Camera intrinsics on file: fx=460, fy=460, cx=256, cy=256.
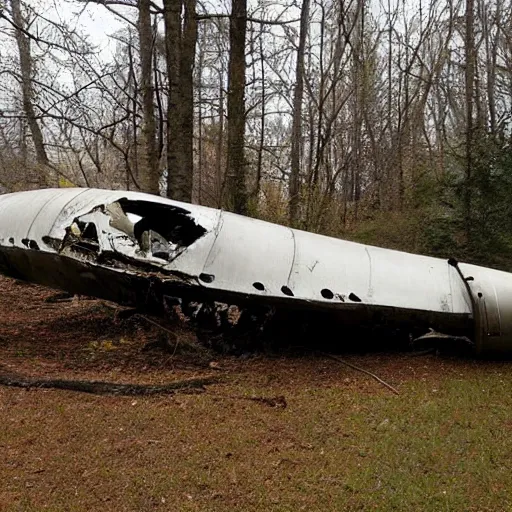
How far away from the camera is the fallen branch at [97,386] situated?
3.68m

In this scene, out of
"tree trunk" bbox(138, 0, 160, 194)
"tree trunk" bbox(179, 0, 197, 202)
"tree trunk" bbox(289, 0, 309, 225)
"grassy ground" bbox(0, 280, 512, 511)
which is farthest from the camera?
"tree trunk" bbox(289, 0, 309, 225)

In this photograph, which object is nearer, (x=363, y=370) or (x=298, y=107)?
(x=363, y=370)

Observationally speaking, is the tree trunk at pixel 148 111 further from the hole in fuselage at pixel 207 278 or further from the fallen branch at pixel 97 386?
the fallen branch at pixel 97 386

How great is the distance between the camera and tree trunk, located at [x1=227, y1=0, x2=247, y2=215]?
845 cm

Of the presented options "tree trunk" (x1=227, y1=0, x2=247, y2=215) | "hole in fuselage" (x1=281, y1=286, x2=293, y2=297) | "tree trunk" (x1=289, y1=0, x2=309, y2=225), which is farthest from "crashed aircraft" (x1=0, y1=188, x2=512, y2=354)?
"tree trunk" (x1=289, y1=0, x2=309, y2=225)

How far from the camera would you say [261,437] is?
122 inches

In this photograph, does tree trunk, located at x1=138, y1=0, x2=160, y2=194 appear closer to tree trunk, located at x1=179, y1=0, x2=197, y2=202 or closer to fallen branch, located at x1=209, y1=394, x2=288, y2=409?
tree trunk, located at x1=179, y1=0, x2=197, y2=202

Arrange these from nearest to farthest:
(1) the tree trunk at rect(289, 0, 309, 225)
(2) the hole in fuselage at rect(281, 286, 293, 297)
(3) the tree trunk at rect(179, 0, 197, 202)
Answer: (2) the hole in fuselage at rect(281, 286, 293, 297) < (3) the tree trunk at rect(179, 0, 197, 202) < (1) the tree trunk at rect(289, 0, 309, 225)

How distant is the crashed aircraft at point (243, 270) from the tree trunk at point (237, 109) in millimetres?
3729

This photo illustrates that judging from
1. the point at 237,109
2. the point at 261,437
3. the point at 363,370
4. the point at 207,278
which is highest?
the point at 237,109

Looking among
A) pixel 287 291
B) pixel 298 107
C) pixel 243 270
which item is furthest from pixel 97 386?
pixel 298 107

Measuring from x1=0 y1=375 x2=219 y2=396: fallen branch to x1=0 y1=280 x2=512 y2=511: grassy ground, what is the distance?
0.09m

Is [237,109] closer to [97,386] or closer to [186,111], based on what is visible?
[186,111]

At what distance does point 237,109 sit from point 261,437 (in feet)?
22.1
